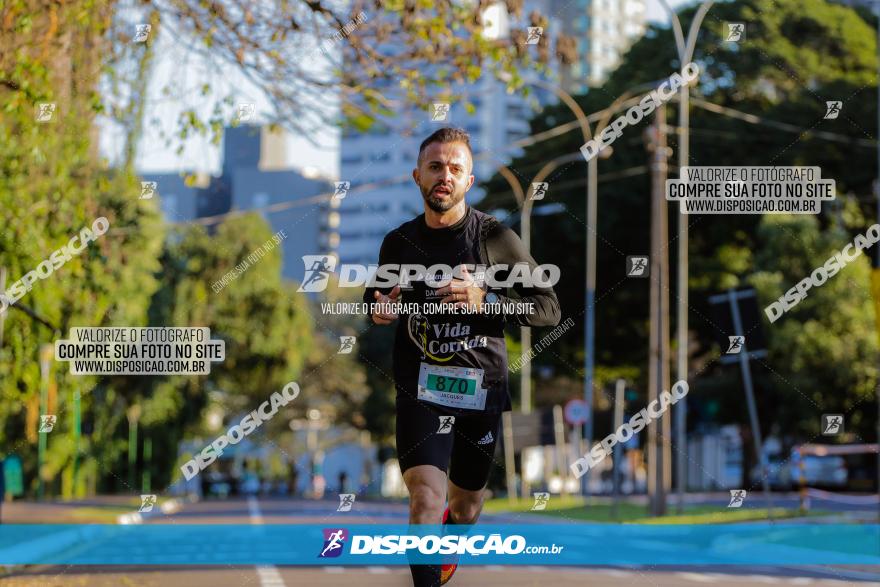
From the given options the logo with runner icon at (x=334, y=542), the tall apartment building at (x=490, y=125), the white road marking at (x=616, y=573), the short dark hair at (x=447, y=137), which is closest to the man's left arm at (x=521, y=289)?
the short dark hair at (x=447, y=137)

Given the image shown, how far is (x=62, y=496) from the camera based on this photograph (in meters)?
56.2

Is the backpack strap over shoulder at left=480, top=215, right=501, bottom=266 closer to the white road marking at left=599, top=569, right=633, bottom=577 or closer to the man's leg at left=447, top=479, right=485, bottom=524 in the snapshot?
the man's leg at left=447, top=479, right=485, bottom=524

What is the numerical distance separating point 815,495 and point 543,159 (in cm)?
1441

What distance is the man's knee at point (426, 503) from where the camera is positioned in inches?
311

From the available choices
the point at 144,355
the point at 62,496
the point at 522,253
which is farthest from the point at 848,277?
the point at 522,253

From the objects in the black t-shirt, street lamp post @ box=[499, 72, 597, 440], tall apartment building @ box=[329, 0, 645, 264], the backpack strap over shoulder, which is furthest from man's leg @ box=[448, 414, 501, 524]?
tall apartment building @ box=[329, 0, 645, 264]

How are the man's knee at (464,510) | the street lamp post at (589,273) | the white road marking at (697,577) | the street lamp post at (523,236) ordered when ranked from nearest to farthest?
the man's knee at (464,510) < the white road marking at (697,577) < the street lamp post at (589,273) < the street lamp post at (523,236)

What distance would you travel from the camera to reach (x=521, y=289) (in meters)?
8.40

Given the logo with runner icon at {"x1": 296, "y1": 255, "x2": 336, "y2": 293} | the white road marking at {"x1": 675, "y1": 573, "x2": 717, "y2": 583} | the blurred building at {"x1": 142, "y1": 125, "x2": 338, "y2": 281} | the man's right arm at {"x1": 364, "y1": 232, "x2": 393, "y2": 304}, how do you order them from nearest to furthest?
the man's right arm at {"x1": 364, "y1": 232, "x2": 393, "y2": 304} < the logo with runner icon at {"x1": 296, "y1": 255, "x2": 336, "y2": 293} < the white road marking at {"x1": 675, "y1": 573, "x2": 717, "y2": 583} < the blurred building at {"x1": 142, "y1": 125, "x2": 338, "y2": 281}

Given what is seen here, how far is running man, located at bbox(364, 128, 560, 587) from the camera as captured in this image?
26.6 ft

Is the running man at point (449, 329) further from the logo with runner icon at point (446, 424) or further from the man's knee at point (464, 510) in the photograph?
the man's knee at point (464, 510)

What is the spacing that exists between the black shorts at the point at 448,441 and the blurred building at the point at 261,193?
6635 millimetres

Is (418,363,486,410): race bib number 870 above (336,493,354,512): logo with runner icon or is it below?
above

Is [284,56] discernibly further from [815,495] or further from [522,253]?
[815,495]
